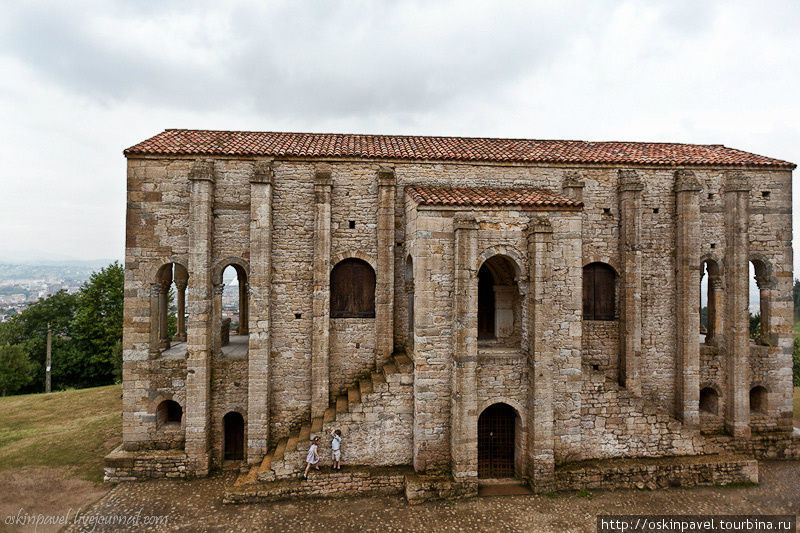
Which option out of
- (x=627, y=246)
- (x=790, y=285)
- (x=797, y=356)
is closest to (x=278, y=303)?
(x=627, y=246)

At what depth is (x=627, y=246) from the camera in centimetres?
1299

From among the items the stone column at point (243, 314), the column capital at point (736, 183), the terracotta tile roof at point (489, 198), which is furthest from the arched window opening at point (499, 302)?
the stone column at point (243, 314)

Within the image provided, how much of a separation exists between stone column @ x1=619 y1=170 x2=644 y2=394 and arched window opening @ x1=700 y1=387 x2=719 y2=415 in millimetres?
3541

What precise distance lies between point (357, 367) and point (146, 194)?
901 centimetres

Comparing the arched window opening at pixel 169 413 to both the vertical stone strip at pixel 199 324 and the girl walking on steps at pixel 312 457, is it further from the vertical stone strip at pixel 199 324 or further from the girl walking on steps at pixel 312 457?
the girl walking on steps at pixel 312 457

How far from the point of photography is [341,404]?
11.7 meters

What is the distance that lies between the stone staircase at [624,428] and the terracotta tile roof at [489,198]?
519 centimetres

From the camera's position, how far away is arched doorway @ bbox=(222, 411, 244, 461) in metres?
12.5

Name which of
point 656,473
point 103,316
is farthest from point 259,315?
point 103,316

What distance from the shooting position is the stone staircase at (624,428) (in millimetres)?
11180

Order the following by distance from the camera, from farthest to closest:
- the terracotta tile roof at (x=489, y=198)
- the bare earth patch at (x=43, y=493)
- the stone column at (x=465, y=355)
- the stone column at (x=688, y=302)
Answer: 1. the stone column at (x=688, y=302)
2. the terracotta tile roof at (x=489, y=198)
3. the stone column at (x=465, y=355)
4. the bare earth patch at (x=43, y=493)

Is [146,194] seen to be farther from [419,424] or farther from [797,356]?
[797,356]

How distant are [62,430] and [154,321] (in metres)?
7.56

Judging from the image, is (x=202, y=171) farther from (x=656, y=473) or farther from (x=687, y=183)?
(x=656, y=473)
